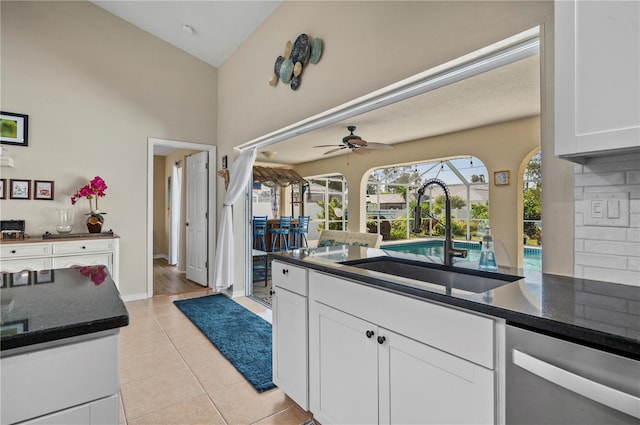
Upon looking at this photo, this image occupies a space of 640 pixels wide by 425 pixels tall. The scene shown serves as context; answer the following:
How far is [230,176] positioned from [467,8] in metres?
3.42

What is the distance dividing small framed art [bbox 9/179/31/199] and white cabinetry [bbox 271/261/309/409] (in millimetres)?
3338

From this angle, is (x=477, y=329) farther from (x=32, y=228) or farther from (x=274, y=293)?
(x=32, y=228)

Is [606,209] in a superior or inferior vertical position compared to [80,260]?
superior

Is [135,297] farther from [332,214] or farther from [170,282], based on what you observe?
[332,214]

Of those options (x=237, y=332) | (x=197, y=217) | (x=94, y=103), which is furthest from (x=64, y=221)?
(x=237, y=332)

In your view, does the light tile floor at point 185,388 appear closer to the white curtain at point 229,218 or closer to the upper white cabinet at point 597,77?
the white curtain at point 229,218

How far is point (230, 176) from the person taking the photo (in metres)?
4.39

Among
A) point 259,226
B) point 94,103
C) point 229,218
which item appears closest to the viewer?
point 94,103

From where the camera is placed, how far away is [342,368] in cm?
150

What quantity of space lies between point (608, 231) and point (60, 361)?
1776 mm

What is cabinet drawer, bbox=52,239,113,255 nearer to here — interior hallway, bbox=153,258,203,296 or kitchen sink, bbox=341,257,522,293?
interior hallway, bbox=153,258,203,296

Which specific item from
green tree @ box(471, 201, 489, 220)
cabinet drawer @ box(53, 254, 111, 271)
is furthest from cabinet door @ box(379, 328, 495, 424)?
green tree @ box(471, 201, 489, 220)

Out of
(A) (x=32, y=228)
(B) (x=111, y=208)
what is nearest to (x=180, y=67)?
(B) (x=111, y=208)

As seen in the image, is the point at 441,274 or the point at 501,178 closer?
the point at 441,274
